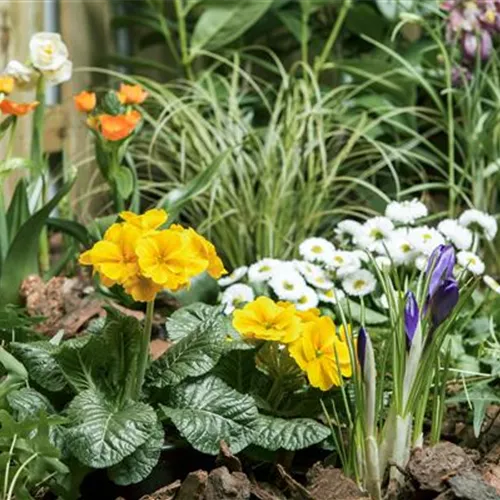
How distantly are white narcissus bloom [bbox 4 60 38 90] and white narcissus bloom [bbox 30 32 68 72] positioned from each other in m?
0.03

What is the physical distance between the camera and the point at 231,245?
217 centimetres

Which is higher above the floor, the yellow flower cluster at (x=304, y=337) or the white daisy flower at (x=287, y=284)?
the yellow flower cluster at (x=304, y=337)

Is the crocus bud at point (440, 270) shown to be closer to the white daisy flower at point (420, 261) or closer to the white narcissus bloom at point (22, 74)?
the white daisy flower at point (420, 261)

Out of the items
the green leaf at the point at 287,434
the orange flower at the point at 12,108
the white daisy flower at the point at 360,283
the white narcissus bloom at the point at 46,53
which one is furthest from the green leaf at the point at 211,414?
the white narcissus bloom at the point at 46,53

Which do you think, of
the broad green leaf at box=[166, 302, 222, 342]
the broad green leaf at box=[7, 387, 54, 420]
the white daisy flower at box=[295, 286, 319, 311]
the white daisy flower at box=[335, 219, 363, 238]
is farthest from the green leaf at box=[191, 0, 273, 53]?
the broad green leaf at box=[7, 387, 54, 420]

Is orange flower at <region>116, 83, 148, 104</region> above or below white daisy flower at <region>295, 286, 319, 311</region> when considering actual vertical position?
above

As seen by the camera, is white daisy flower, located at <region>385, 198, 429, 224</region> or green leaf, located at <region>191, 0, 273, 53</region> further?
green leaf, located at <region>191, 0, 273, 53</region>

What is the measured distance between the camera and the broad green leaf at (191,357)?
1294mm

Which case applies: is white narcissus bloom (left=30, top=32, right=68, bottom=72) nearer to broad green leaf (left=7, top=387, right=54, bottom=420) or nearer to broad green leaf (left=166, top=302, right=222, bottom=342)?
broad green leaf (left=166, top=302, right=222, bottom=342)

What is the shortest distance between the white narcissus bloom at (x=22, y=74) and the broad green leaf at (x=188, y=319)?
584 mm

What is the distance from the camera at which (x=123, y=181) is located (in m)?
1.82

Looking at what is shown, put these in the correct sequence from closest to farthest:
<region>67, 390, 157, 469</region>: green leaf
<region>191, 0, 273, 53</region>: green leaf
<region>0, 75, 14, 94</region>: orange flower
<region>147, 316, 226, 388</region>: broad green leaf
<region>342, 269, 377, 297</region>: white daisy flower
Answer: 1. <region>67, 390, 157, 469</region>: green leaf
2. <region>147, 316, 226, 388</region>: broad green leaf
3. <region>0, 75, 14, 94</region>: orange flower
4. <region>342, 269, 377, 297</region>: white daisy flower
5. <region>191, 0, 273, 53</region>: green leaf

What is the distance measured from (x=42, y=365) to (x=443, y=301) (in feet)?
1.69

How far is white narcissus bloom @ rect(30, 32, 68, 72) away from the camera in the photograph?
175 centimetres
